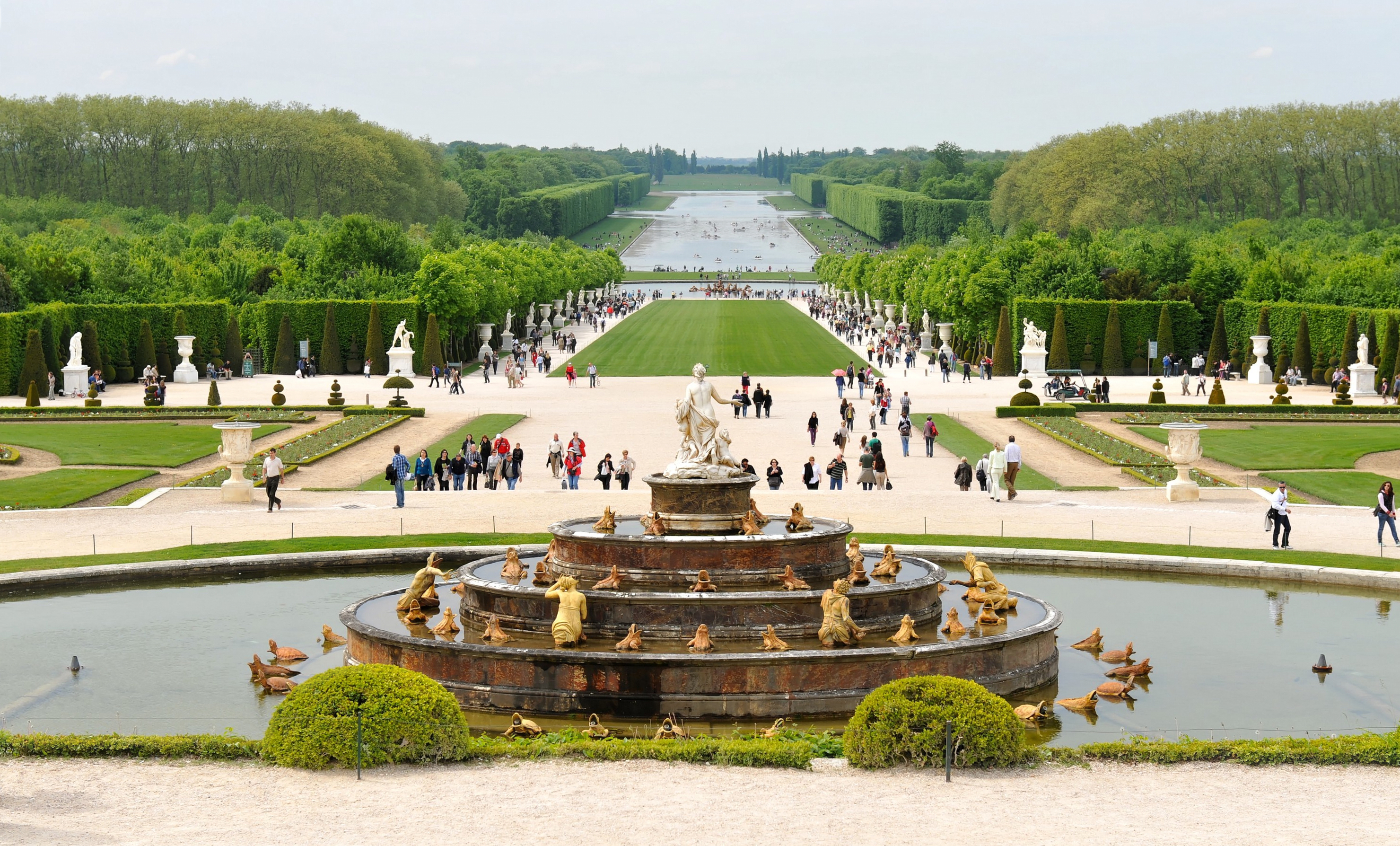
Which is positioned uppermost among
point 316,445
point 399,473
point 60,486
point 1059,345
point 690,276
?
point 690,276

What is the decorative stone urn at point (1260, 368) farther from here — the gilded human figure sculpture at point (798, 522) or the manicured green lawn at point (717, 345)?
the gilded human figure sculpture at point (798, 522)

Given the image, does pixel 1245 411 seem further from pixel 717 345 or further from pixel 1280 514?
pixel 717 345

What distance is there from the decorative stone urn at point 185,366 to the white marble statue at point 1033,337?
3747 centimetres

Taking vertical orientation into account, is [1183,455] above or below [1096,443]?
above

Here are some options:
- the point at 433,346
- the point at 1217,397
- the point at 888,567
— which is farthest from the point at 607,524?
the point at 433,346

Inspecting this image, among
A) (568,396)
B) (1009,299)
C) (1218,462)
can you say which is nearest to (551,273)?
(1009,299)

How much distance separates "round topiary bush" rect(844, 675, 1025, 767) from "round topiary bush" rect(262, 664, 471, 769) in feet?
12.6

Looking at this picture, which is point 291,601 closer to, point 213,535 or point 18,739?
point 213,535

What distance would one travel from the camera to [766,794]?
13.9 meters

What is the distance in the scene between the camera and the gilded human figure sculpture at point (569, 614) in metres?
18.9

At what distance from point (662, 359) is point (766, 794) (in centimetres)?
6550

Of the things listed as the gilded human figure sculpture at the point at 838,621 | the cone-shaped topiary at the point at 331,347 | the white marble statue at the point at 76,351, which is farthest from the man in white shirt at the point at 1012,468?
the cone-shaped topiary at the point at 331,347

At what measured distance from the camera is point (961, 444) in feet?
150

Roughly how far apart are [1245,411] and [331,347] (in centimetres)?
4209
